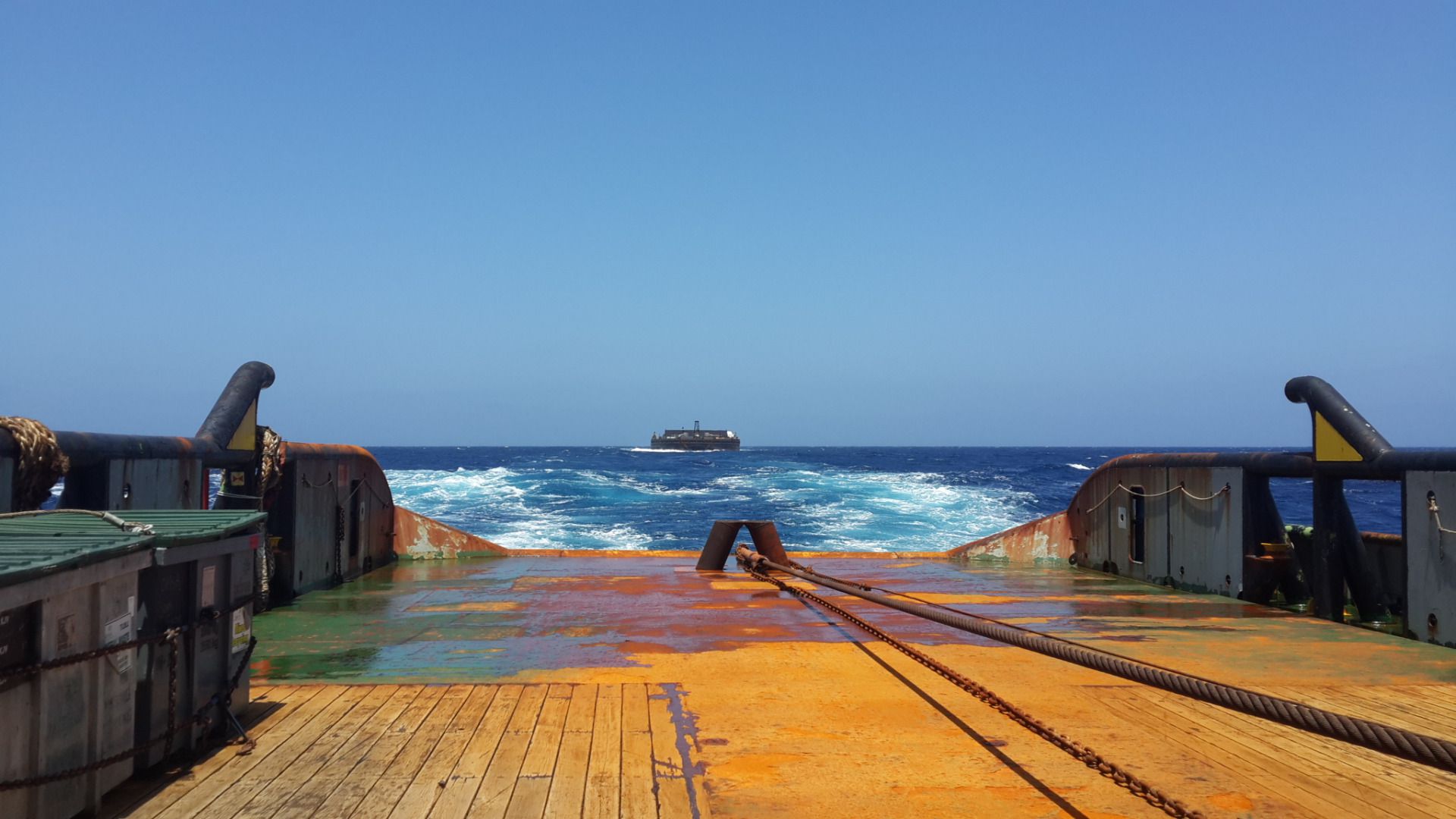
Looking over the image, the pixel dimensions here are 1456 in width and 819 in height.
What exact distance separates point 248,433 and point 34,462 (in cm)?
321

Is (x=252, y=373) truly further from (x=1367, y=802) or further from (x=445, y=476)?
(x=445, y=476)

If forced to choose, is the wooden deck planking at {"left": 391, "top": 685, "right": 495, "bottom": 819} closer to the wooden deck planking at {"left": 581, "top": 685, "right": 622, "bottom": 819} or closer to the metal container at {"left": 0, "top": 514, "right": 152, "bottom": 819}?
the wooden deck planking at {"left": 581, "top": 685, "right": 622, "bottom": 819}

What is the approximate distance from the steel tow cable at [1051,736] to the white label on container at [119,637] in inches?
153

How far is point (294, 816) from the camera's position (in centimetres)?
361

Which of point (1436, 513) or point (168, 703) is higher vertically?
point (1436, 513)

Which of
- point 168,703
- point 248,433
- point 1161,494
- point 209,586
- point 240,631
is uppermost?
point 248,433

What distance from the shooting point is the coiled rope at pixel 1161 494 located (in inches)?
385

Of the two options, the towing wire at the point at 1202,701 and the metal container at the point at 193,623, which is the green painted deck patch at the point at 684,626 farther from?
the towing wire at the point at 1202,701

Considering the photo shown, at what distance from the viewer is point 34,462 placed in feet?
17.5

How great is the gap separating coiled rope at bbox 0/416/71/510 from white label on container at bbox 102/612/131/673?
2150 millimetres

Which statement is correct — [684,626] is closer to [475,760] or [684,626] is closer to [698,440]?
[475,760]

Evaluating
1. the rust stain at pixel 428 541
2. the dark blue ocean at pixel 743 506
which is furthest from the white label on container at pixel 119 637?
the dark blue ocean at pixel 743 506

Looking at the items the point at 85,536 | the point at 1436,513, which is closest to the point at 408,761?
the point at 85,536

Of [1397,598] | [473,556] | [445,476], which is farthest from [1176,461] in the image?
[445,476]
